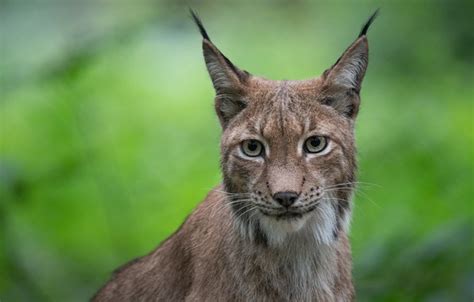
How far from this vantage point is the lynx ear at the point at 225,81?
7.32 metres

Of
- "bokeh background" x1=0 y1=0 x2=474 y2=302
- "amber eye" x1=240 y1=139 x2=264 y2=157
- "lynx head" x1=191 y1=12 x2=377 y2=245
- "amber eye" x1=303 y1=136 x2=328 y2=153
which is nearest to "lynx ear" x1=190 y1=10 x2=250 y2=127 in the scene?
"lynx head" x1=191 y1=12 x2=377 y2=245

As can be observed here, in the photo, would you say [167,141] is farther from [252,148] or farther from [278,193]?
[278,193]

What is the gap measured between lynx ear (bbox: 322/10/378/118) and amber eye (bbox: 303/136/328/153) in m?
0.29

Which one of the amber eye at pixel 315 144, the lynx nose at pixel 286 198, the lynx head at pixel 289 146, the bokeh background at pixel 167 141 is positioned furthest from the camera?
the bokeh background at pixel 167 141

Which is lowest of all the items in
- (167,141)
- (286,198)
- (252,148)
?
(167,141)

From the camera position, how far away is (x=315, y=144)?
729 cm

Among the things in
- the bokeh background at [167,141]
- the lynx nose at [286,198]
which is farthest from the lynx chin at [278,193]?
the bokeh background at [167,141]

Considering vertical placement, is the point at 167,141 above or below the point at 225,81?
below

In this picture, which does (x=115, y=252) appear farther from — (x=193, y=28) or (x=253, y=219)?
(x=253, y=219)

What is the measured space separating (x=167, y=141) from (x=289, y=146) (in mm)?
7753

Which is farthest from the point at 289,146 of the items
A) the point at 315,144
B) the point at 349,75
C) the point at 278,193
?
the point at 349,75

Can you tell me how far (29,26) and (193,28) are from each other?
316cm

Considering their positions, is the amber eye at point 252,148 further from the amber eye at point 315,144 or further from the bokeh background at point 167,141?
the bokeh background at point 167,141

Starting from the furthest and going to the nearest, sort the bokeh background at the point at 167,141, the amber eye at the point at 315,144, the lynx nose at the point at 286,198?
1. the bokeh background at the point at 167,141
2. the amber eye at the point at 315,144
3. the lynx nose at the point at 286,198
